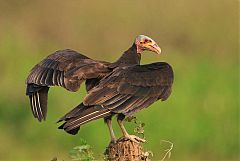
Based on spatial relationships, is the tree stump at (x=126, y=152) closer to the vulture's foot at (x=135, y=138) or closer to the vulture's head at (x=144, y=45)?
the vulture's foot at (x=135, y=138)

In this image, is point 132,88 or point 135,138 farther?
point 132,88

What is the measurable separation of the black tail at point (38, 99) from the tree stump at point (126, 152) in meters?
0.99

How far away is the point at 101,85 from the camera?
9.02 meters

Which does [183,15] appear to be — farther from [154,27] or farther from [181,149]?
[181,149]

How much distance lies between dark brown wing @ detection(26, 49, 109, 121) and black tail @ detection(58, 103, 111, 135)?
1.67ft

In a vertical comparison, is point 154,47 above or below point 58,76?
above

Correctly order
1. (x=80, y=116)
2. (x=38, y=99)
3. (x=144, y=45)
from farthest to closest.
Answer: (x=144, y=45), (x=38, y=99), (x=80, y=116)

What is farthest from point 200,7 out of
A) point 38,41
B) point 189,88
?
point 189,88

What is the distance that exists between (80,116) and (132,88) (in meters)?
0.69

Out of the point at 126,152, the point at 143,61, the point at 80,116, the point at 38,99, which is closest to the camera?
the point at 126,152

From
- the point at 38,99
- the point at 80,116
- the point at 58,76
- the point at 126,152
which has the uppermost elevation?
the point at 58,76

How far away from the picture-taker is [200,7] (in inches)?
798

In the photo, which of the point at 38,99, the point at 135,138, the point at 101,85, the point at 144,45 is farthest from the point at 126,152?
the point at 144,45

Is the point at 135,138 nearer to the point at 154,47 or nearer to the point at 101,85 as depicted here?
the point at 101,85
